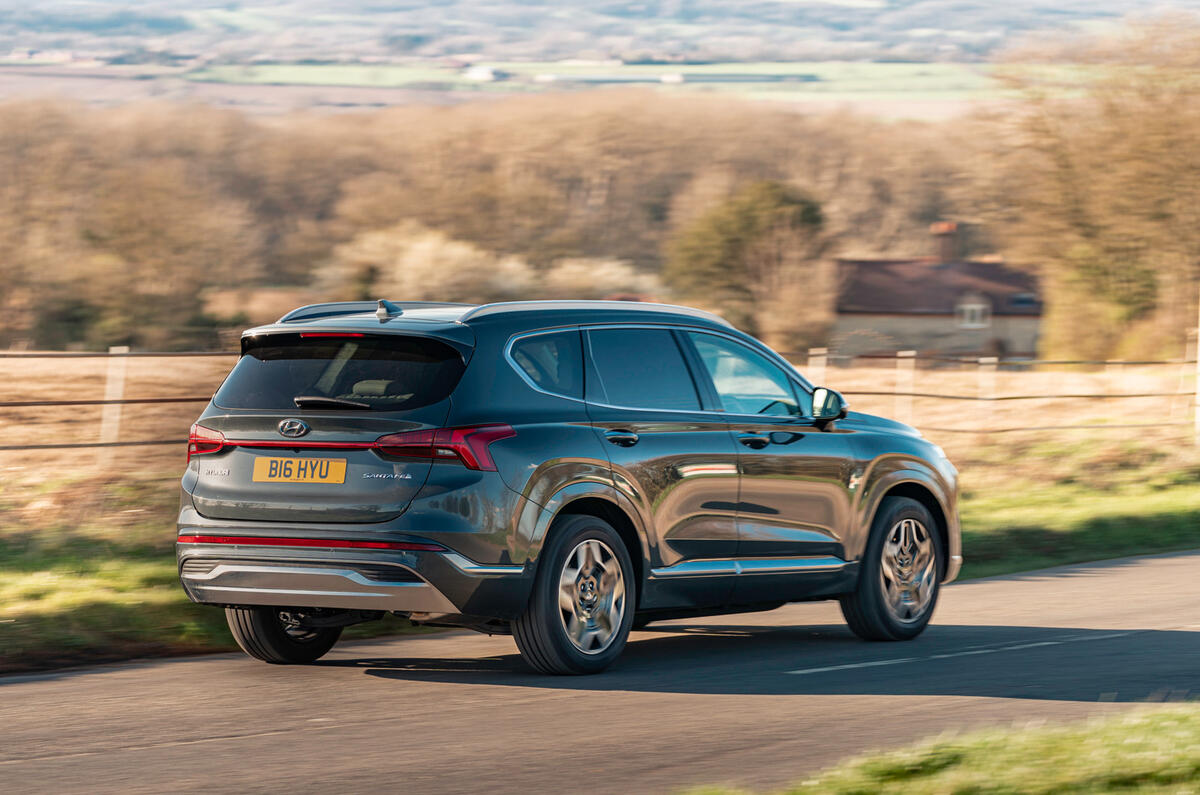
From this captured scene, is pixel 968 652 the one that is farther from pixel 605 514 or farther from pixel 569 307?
pixel 569 307

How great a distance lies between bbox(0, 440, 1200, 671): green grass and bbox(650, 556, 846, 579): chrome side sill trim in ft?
8.22

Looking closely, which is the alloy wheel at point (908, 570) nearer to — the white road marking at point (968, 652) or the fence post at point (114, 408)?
the white road marking at point (968, 652)

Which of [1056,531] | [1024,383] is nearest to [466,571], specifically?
[1056,531]

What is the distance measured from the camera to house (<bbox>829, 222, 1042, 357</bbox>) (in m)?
78.6

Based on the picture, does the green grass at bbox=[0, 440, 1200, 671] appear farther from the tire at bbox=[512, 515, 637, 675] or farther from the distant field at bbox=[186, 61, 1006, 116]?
the distant field at bbox=[186, 61, 1006, 116]

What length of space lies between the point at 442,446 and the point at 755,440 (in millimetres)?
2198

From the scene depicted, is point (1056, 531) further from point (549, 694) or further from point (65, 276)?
point (65, 276)

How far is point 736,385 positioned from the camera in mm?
9219

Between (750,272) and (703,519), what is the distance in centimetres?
6868

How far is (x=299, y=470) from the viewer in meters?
7.66

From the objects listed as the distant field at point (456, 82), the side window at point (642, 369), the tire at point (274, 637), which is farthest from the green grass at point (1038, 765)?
the distant field at point (456, 82)

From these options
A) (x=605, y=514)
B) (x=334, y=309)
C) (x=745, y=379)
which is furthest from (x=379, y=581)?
(x=745, y=379)

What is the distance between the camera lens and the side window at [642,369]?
8430 mm

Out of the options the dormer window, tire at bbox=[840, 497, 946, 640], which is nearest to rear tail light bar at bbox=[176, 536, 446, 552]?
tire at bbox=[840, 497, 946, 640]
